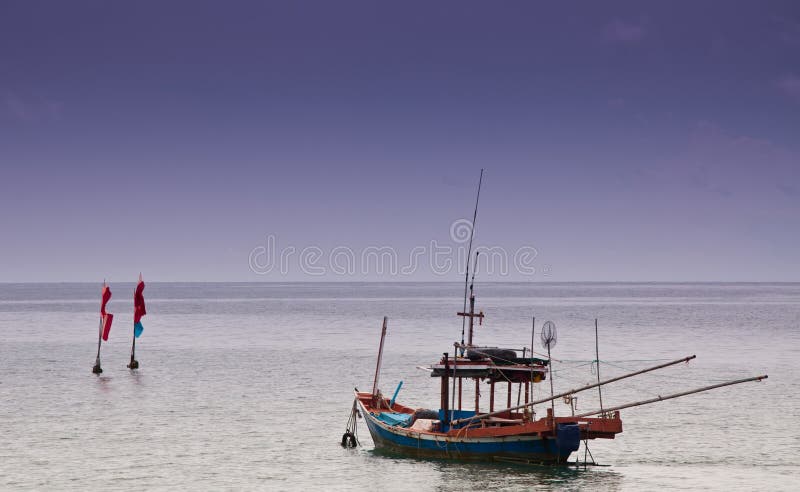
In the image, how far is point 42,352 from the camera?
341ft

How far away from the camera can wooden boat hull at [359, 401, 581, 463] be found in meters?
39.4

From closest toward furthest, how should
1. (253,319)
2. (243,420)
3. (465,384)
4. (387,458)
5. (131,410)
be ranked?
(387,458), (243,420), (131,410), (465,384), (253,319)

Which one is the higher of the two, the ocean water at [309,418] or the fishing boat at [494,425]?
the fishing boat at [494,425]

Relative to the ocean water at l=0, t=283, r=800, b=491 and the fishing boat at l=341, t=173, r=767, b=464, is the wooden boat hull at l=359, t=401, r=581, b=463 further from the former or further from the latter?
the ocean water at l=0, t=283, r=800, b=491

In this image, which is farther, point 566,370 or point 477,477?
point 566,370

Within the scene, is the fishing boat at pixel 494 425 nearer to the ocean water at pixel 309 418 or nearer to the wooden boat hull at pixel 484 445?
the wooden boat hull at pixel 484 445

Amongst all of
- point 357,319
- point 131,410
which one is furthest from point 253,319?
point 131,410

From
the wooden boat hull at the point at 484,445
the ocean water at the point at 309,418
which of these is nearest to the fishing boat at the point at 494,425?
the wooden boat hull at the point at 484,445

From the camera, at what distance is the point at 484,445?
134ft

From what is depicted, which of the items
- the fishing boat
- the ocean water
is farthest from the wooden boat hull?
the ocean water

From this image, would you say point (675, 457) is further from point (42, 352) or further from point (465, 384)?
point (42, 352)

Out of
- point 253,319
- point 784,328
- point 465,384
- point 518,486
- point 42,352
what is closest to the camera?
point 518,486

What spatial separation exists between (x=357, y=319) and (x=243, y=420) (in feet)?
433

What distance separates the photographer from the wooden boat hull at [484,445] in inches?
1550
